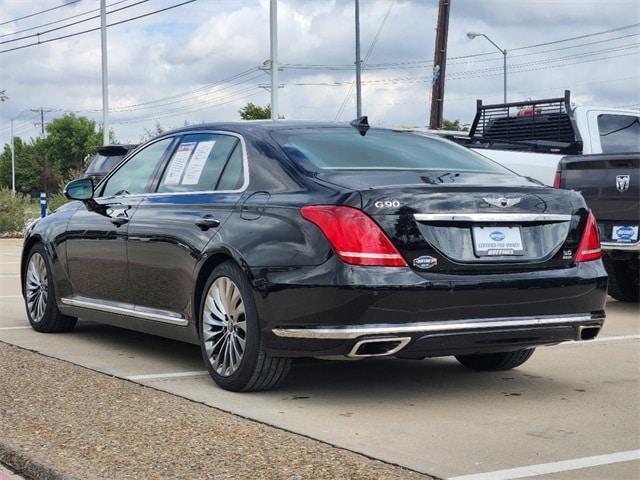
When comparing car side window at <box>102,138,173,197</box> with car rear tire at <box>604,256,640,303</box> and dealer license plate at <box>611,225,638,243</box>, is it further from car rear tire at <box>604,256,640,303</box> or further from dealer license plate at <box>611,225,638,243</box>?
car rear tire at <box>604,256,640,303</box>

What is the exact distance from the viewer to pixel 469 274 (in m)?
5.65

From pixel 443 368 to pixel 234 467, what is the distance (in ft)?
9.89

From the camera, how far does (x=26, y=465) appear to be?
4566mm

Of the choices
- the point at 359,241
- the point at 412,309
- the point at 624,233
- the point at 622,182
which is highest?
the point at 622,182

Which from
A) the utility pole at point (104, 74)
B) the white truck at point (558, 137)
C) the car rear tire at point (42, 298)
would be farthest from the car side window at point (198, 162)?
the utility pole at point (104, 74)

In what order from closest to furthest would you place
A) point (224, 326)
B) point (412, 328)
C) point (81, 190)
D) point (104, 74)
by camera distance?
point (412, 328)
point (224, 326)
point (81, 190)
point (104, 74)

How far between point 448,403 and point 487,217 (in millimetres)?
1057

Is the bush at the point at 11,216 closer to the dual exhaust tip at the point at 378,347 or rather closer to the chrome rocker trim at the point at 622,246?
the chrome rocker trim at the point at 622,246

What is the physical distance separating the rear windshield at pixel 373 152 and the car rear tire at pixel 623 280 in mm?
4703

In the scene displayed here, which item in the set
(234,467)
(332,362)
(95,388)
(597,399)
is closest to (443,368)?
(332,362)

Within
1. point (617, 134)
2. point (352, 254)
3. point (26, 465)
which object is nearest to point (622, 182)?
point (617, 134)

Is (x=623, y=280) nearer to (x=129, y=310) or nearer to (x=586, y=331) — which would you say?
(x=586, y=331)

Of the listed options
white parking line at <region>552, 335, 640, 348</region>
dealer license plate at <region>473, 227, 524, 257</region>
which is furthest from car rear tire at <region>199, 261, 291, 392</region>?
white parking line at <region>552, 335, 640, 348</region>

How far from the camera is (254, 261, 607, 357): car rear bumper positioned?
5504mm
